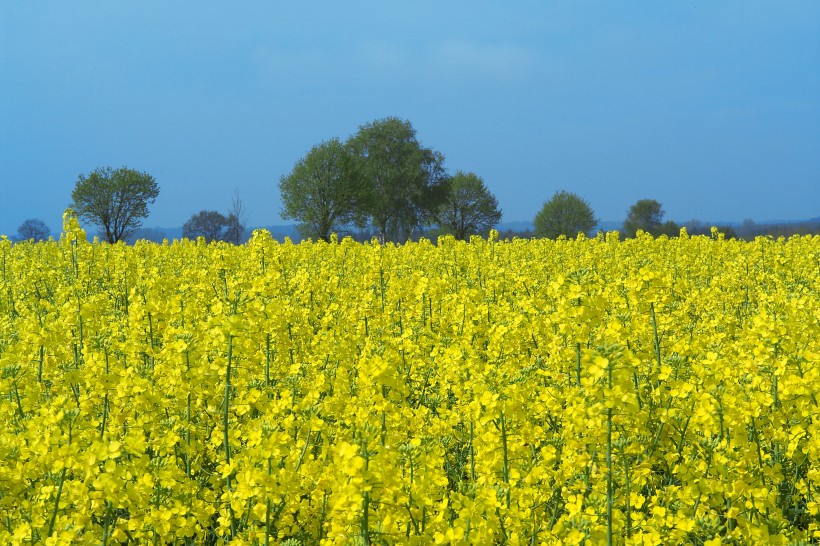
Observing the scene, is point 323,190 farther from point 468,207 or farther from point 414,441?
point 414,441

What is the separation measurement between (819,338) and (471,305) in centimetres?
357

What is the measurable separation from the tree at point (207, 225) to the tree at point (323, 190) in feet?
182

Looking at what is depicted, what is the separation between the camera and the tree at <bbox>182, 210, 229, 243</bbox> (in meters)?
107

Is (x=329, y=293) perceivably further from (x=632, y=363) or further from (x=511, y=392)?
(x=632, y=363)

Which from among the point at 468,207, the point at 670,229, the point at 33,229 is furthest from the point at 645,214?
the point at 33,229

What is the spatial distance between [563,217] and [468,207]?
17202 mm

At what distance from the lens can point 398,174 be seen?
62844 mm

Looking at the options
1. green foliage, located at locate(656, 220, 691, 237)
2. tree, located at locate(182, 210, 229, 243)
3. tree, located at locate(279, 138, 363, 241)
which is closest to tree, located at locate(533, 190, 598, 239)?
green foliage, located at locate(656, 220, 691, 237)

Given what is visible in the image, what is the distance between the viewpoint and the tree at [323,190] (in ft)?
176

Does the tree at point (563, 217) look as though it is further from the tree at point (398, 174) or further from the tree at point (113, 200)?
the tree at point (113, 200)

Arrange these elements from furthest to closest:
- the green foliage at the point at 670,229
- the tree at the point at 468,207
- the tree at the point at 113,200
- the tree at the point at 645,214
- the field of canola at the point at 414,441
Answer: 1. the tree at the point at 645,214
2. the green foliage at the point at 670,229
3. the tree at the point at 468,207
4. the tree at the point at 113,200
5. the field of canola at the point at 414,441

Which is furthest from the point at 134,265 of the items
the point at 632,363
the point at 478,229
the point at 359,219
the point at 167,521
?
the point at 478,229

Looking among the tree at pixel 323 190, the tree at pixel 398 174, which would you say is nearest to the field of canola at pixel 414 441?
the tree at pixel 323 190

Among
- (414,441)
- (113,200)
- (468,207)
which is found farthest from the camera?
(468,207)
